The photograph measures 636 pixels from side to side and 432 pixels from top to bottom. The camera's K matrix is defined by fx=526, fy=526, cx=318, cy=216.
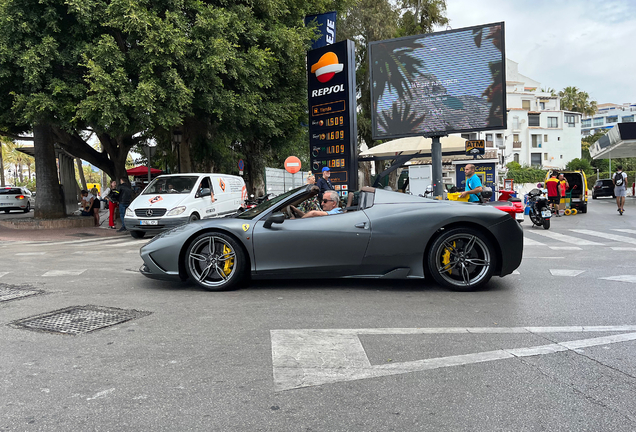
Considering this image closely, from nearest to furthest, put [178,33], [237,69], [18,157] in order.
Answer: [178,33] < [237,69] < [18,157]

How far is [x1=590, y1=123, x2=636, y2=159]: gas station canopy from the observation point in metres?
30.1

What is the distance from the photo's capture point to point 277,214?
19.1 ft

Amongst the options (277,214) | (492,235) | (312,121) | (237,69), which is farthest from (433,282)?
(237,69)

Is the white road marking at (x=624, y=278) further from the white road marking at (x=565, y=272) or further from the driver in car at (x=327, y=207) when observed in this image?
the driver in car at (x=327, y=207)

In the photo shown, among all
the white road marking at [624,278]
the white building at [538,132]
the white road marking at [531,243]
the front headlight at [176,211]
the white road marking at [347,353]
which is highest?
the white building at [538,132]

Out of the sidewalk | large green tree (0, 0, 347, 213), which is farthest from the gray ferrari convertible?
the sidewalk

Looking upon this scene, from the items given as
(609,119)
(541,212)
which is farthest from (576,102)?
(541,212)

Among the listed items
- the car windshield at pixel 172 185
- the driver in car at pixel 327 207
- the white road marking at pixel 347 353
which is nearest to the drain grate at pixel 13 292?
the driver in car at pixel 327 207

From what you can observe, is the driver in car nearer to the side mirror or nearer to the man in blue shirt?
the side mirror

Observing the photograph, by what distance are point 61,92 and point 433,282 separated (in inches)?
513

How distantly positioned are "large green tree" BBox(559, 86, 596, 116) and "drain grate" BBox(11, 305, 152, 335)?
88.2 meters

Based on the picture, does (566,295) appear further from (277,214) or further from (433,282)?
(277,214)

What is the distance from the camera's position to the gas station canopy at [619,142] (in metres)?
30.1

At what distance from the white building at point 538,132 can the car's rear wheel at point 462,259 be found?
7122 cm
